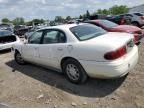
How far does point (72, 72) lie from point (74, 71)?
90 millimetres

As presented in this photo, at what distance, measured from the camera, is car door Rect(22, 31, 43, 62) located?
625 centimetres

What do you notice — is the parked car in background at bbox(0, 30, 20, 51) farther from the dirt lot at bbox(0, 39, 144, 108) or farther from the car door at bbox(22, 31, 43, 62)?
the dirt lot at bbox(0, 39, 144, 108)

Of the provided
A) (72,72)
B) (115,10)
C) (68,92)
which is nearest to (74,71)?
(72,72)

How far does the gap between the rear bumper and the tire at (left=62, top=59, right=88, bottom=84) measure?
20 cm

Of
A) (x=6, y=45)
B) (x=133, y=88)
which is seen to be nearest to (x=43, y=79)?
(x=133, y=88)

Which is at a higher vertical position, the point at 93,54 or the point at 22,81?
the point at 93,54

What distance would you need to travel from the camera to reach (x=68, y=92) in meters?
4.82

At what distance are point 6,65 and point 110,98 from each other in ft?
16.5

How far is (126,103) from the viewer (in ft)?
13.4

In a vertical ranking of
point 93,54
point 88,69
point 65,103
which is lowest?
point 65,103

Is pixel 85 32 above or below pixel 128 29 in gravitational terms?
above

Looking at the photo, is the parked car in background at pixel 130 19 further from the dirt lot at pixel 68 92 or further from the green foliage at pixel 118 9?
the green foliage at pixel 118 9

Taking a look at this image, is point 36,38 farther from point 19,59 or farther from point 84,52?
point 84,52

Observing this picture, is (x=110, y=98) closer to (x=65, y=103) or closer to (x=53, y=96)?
(x=65, y=103)
